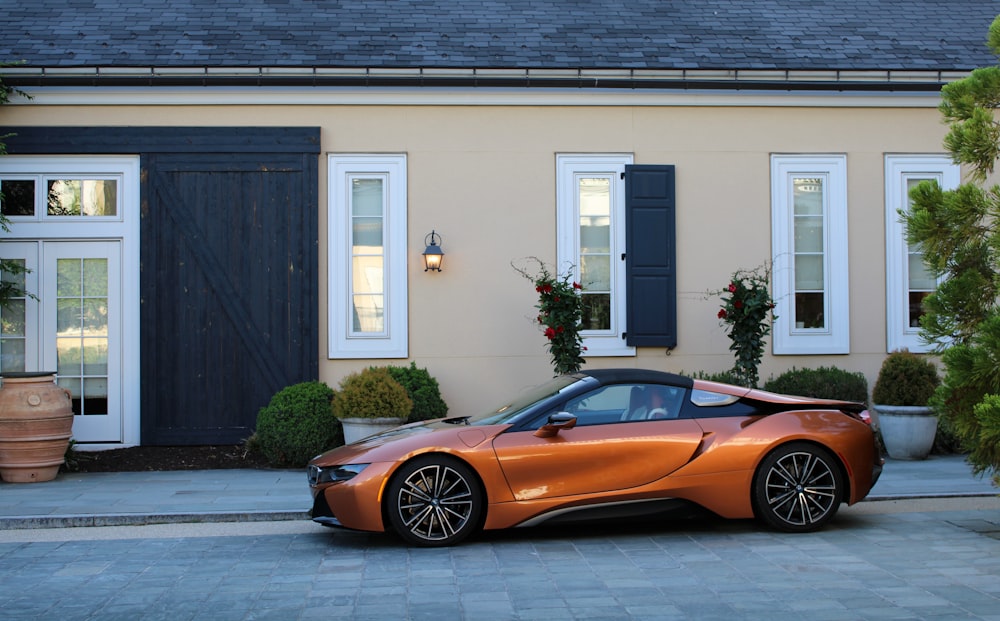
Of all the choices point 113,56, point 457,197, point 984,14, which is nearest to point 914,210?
point 457,197

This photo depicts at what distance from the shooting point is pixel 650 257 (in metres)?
12.4

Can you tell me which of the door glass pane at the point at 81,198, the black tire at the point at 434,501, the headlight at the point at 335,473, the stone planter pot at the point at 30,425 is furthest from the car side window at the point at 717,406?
the door glass pane at the point at 81,198

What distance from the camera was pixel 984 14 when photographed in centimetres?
1458

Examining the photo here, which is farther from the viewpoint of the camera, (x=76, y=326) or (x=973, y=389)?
(x=76, y=326)

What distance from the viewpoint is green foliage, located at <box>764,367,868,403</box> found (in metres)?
11.9

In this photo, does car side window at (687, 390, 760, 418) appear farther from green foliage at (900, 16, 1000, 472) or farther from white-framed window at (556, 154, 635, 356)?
white-framed window at (556, 154, 635, 356)

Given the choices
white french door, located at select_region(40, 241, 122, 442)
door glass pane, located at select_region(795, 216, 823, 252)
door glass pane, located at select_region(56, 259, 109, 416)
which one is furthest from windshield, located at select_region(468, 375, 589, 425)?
door glass pane, located at select_region(56, 259, 109, 416)

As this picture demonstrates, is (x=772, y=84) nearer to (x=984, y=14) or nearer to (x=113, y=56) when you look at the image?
(x=984, y=14)

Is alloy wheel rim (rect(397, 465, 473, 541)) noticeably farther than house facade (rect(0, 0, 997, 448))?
No

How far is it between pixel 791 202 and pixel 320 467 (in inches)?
296

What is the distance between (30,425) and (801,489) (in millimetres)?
7443

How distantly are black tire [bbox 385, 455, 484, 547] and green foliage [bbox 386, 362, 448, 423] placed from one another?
398 centimetres

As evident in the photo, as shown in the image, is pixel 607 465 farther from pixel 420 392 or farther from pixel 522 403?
pixel 420 392

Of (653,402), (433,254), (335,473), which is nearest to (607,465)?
(653,402)
